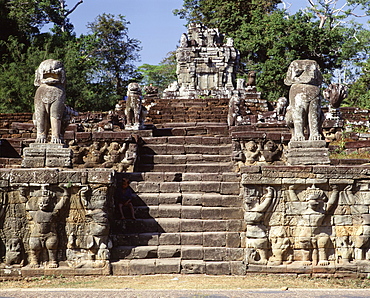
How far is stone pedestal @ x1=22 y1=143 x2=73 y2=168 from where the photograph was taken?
7.97 metres

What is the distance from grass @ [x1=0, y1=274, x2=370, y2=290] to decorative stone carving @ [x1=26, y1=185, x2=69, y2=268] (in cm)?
30

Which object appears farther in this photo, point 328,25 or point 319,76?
point 328,25

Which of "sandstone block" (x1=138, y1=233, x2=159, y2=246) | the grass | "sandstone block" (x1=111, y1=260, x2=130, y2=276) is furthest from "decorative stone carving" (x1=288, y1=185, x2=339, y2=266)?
"sandstone block" (x1=111, y1=260, x2=130, y2=276)

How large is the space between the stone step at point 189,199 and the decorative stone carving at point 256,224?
2.74 ft

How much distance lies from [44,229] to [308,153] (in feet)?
13.1

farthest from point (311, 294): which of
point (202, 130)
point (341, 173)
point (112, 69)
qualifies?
point (112, 69)

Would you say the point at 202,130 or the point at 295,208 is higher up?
the point at 202,130

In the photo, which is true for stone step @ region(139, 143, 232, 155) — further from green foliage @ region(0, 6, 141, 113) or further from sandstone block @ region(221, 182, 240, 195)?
green foliage @ region(0, 6, 141, 113)

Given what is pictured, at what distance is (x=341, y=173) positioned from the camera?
7637 millimetres

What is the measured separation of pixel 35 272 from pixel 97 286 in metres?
1.09

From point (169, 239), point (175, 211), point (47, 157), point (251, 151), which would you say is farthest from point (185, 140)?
point (47, 157)

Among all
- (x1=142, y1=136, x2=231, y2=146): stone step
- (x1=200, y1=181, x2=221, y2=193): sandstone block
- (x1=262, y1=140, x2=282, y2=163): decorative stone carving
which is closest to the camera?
(x1=200, y1=181, x2=221, y2=193): sandstone block

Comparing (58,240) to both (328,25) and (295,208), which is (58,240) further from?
(328,25)

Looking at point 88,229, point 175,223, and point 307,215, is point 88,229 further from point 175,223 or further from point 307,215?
point 307,215
